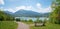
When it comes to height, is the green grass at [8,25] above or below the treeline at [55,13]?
below

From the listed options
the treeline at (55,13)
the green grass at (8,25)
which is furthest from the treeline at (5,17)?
the treeline at (55,13)

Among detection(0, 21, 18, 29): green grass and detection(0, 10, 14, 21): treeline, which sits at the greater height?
detection(0, 10, 14, 21): treeline

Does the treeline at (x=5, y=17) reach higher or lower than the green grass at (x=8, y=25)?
higher

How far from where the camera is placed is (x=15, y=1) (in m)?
1.68

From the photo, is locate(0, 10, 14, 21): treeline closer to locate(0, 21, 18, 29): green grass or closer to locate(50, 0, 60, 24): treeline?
locate(0, 21, 18, 29): green grass

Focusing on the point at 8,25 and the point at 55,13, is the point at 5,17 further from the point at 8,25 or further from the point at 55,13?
the point at 55,13

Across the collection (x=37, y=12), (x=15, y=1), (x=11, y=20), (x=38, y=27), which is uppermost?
(x=15, y=1)

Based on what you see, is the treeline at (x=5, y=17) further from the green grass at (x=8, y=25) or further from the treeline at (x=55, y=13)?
the treeline at (x=55, y=13)

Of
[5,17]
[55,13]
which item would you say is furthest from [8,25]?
[55,13]

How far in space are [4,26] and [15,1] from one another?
0.44 meters

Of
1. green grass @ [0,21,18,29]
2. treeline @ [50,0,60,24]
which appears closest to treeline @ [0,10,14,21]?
green grass @ [0,21,18,29]

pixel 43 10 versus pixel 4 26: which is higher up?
pixel 43 10

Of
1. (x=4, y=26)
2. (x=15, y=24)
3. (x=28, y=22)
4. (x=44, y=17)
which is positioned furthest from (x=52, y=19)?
(x=4, y=26)

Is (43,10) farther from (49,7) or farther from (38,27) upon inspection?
(38,27)
